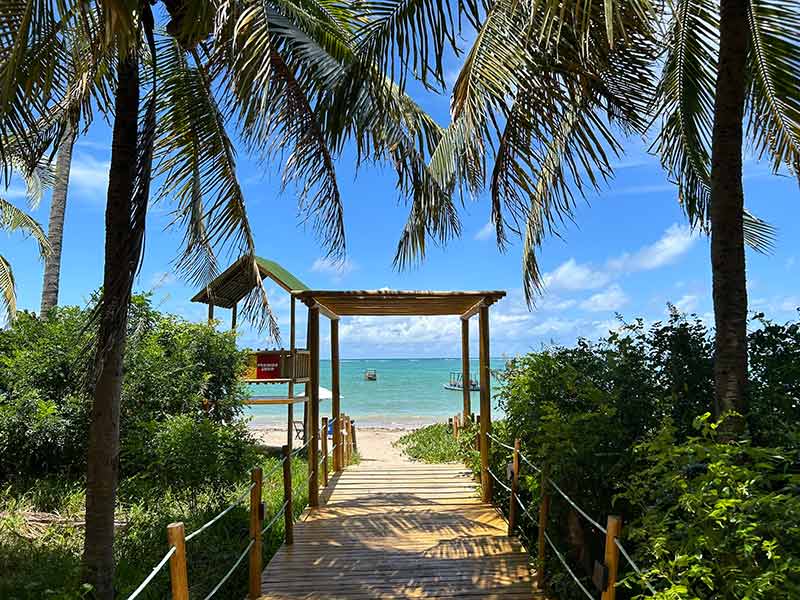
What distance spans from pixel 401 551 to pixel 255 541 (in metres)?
1.62

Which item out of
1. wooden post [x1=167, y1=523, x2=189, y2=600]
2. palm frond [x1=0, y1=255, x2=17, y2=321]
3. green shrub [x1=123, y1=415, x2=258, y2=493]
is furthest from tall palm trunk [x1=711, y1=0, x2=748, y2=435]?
palm frond [x1=0, y1=255, x2=17, y2=321]

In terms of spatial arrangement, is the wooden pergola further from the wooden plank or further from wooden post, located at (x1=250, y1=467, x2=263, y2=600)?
wooden post, located at (x1=250, y1=467, x2=263, y2=600)

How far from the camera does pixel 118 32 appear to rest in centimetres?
320

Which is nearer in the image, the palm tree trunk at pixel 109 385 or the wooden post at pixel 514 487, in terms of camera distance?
the palm tree trunk at pixel 109 385

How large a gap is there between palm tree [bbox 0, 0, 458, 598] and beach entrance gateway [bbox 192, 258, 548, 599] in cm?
102

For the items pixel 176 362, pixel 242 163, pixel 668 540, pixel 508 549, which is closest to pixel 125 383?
pixel 176 362

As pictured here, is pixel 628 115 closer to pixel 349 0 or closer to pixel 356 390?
pixel 349 0

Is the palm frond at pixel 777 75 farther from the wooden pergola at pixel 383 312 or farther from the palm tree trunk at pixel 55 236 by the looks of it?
the palm tree trunk at pixel 55 236

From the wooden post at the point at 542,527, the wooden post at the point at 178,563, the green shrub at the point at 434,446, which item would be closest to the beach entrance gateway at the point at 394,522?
the wooden post at the point at 542,527

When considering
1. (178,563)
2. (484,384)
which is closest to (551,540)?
(484,384)

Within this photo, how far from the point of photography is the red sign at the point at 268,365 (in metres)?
14.8

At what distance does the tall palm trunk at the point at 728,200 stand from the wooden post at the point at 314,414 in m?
5.08

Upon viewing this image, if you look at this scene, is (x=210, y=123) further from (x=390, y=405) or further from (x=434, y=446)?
(x=390, y=405)

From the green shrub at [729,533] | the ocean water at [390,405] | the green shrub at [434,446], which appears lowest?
the ocean water at [390,405]
